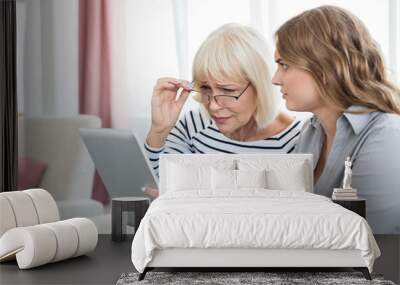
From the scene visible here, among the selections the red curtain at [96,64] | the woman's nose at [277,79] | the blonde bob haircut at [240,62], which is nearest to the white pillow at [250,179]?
the blonde bob haircut at [240,62]

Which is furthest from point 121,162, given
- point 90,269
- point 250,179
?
point 90,269

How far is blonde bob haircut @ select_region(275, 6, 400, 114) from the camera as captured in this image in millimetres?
6438

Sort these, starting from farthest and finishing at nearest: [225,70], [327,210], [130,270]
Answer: [225,70], [130,270], [327,210]

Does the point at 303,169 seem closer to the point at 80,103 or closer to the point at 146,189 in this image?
the point at 146,189

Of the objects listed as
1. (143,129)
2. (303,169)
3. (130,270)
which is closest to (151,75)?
(143,129)

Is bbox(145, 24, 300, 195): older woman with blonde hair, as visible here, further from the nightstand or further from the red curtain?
the nightstand

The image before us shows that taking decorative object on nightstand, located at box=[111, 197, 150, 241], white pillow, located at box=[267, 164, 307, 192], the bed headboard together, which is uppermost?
the bed headboard

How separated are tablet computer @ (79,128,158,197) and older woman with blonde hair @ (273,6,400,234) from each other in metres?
1.57

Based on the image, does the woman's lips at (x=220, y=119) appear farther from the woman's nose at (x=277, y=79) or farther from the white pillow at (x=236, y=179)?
the white pillow at (x=236, y=179)

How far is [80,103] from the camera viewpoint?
6.89 m

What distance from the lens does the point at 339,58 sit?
Result: 6426 mm

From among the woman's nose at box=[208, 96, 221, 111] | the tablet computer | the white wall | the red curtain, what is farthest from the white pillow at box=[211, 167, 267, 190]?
the white wall

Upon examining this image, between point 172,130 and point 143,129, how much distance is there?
11.3 inches

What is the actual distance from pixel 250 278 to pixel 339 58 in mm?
2606
